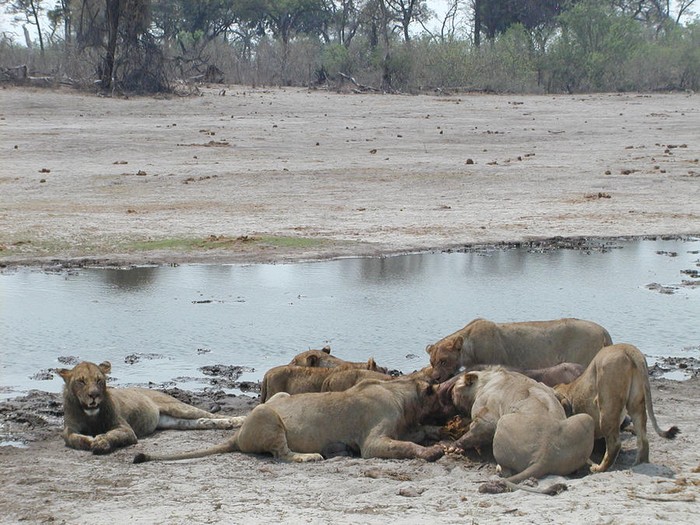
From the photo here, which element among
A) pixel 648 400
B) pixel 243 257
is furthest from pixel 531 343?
pixel 243 257

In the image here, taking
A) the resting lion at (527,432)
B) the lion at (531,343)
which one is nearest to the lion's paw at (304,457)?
the resting lion at (527,432)

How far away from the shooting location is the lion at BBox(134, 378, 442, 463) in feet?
24.7

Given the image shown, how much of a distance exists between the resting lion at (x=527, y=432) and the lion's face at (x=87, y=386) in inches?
92.4

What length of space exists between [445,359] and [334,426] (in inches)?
50.9

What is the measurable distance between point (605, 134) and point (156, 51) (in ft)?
44.1

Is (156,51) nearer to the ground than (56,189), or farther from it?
farther from it

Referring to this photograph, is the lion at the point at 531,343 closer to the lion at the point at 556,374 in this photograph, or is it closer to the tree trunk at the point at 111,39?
the lion at the point at 556,374

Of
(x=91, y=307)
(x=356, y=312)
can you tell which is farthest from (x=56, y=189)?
(x=356, y=312)

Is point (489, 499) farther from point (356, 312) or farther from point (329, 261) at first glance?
point (329, 261)

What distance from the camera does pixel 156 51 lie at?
116 feet

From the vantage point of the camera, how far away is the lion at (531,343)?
29.4 ft

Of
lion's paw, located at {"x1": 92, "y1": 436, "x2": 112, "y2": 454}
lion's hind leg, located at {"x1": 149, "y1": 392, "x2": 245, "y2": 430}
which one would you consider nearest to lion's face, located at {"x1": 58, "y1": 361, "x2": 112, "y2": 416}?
lion's paw, located at {"x1": 92, "y1": 436, "x2": 112, "y2": 454}

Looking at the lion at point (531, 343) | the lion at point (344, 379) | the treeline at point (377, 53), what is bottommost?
the lion at point (344, 379)

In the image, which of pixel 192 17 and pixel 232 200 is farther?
pixel 192 17
